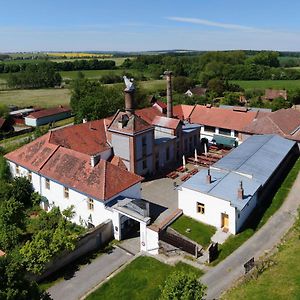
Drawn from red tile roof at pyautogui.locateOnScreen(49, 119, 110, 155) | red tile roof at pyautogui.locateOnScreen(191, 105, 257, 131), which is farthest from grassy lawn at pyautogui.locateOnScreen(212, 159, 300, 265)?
red tile roof at pyautogui.locateOnScreen(49, 119, 110, 155)

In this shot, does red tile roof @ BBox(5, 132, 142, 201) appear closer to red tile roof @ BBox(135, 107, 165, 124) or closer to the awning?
red tile roof @ BBox(135, 107, 165, 124)

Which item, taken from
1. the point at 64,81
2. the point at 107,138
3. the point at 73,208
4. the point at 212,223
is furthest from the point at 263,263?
the point at 64,81

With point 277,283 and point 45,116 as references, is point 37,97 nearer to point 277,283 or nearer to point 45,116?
point 45,116

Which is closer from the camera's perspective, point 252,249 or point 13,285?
point 13,285

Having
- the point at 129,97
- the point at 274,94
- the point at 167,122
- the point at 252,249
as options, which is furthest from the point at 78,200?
the point at 274,94

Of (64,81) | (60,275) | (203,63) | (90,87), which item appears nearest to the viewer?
(60,275)

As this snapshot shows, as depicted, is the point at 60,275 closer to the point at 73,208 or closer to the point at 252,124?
the point at 73,208
